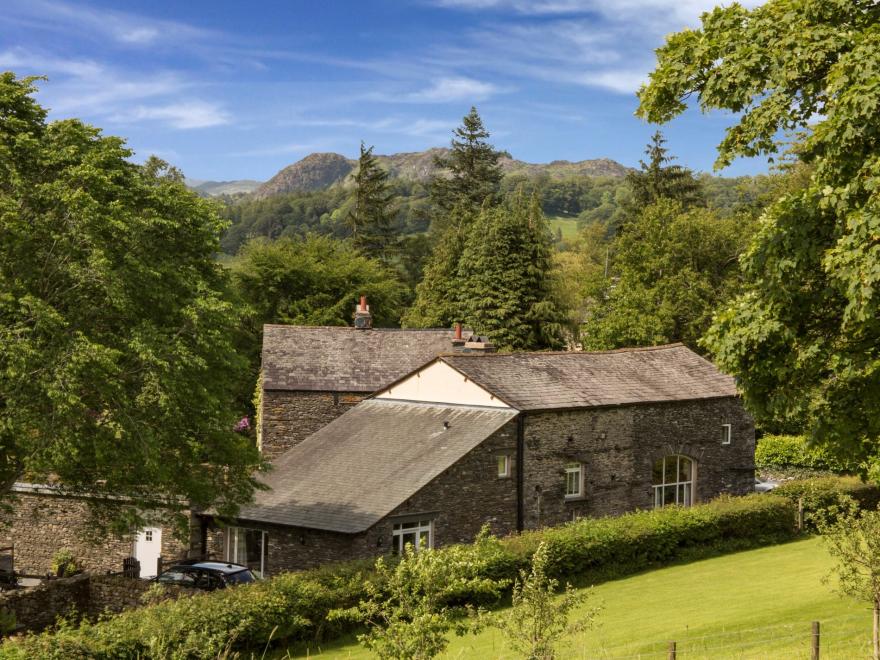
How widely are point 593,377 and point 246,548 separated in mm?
14090

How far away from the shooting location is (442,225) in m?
84.0

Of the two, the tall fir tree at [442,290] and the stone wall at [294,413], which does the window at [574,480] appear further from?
the tall fir tree at [442,290]

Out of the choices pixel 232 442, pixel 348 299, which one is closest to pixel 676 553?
pixel 232 442

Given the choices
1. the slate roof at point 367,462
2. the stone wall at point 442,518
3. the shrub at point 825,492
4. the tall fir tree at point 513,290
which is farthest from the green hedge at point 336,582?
the tall fir tree at point 513,290

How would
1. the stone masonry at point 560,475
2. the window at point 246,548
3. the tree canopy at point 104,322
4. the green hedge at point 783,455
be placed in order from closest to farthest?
the tree canopy at point 104,322 → the stone masonry at point 560,475 → the window at point 246,548 → the green hedge at point 783,455

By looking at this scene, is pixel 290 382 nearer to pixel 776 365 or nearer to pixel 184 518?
pixel 184 518

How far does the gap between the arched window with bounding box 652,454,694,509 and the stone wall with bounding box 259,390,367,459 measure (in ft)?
42.6

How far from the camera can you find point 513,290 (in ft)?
202

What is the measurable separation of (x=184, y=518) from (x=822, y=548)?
20752mm

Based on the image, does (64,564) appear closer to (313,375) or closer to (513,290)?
(313,375)

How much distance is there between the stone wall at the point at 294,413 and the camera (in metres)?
42.0

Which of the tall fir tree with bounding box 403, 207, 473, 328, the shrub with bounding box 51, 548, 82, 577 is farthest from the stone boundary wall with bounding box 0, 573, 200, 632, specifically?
the tall fir tree with bounding box 403, 207, 473, 328

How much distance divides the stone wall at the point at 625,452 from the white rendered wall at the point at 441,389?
209 centimetres

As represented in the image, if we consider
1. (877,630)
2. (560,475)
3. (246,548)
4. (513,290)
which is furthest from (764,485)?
(877,630)
